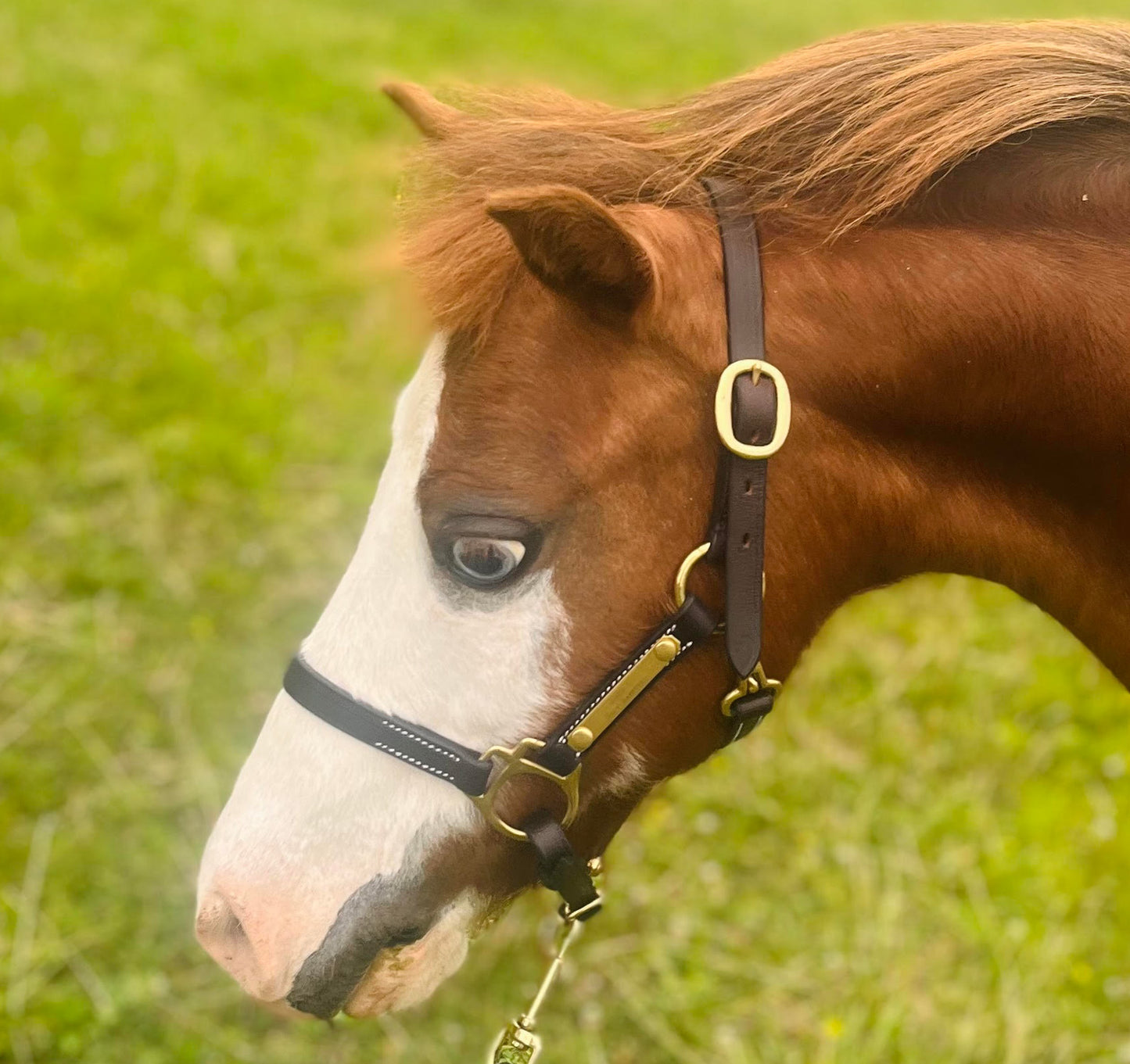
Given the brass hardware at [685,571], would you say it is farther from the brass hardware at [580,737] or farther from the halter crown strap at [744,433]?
the brass hardware at [580,737]

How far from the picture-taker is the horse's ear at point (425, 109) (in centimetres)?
159

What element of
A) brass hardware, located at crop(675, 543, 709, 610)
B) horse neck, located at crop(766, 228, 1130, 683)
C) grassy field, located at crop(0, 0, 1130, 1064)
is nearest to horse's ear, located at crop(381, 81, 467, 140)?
grassy field, located at crop(0, 0, 1130, 1064)

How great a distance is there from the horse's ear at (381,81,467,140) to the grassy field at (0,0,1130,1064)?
0.50 ft

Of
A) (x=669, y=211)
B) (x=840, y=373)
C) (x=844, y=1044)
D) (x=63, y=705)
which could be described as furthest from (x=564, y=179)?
(x=63, y=705)

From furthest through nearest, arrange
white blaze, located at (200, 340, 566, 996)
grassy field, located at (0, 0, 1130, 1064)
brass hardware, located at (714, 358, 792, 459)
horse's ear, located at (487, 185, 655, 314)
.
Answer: grassy field, located at (0, 0, 1130, 1064)
white blaze, located at (200, 340, 566, 996)
brass hardware, located at (714, 358, 792, 459)
horse's ear, located at (487, 185, 655, 314)

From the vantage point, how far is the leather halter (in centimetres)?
133

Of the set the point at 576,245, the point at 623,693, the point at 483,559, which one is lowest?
the point at 623,693

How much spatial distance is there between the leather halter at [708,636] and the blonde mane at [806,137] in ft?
0.28

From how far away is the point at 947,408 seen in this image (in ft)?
4.73

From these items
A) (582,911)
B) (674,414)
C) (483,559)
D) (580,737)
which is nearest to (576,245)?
(674,414)

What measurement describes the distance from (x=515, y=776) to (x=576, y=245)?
72 cm

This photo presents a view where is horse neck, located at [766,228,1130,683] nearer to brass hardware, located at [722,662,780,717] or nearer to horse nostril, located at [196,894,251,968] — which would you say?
brass hardware, located at [722,662,780,717]

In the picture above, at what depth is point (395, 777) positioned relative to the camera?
146 cm

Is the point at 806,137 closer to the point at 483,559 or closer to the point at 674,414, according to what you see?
the point at 674,414
